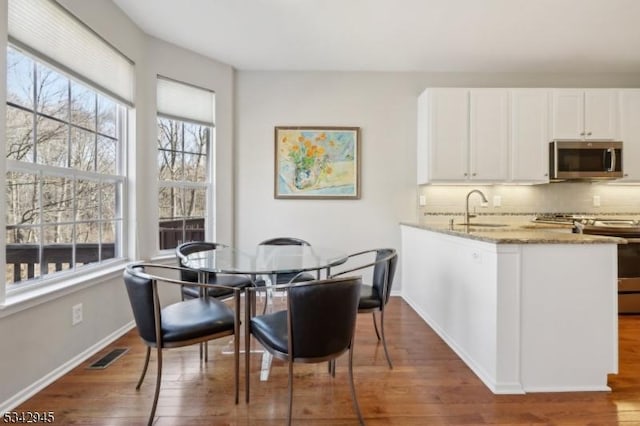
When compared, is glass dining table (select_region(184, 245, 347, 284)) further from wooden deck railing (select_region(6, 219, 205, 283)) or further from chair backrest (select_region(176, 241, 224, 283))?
wooden deck railing (select_region(6, 219, 205, 283))

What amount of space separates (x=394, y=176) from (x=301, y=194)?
1.12 metres

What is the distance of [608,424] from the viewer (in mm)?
1626

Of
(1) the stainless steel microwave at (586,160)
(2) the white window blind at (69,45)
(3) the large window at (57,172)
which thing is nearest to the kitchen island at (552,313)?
(1) the stainless steel microwave at (586,160)

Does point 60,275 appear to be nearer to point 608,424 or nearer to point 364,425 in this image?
point 364,425

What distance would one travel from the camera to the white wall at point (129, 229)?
5.78 feet

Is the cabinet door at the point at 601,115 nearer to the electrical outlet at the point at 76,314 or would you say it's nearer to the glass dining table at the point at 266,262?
the glass dining table at the point at 266,262

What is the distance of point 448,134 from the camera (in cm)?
341

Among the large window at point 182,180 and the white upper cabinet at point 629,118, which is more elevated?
the white upper cabinet at point 629,118

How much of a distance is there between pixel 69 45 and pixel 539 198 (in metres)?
4.63

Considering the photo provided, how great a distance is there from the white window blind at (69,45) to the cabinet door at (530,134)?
377cm

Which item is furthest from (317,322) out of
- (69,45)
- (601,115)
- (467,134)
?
(601,115)

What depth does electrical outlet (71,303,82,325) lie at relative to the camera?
216cm

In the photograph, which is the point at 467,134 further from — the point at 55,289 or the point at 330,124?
the point at 55,289

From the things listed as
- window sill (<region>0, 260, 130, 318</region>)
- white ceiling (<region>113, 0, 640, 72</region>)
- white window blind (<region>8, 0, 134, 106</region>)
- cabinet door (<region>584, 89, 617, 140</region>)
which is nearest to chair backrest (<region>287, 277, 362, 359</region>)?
window sill (<region>0, 260, 130, 318</region>)
